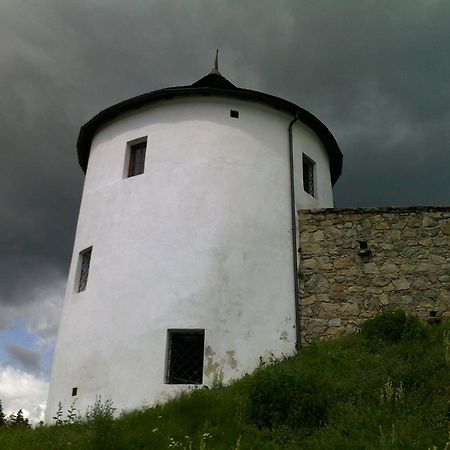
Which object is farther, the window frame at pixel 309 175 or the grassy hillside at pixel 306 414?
the window frame at pixel 309 175

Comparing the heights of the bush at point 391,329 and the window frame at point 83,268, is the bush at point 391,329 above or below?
below

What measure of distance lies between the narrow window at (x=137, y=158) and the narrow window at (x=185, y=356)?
14.7 ft

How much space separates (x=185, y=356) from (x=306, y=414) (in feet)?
12.5

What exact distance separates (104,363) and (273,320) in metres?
3.77

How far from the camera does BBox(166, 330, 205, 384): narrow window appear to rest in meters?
11.9

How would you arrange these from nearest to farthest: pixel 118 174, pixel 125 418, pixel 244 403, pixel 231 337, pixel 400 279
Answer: pixel 244 403
pixel 125 418
pixel 231 337
pixel 400 279
pixel 118 174

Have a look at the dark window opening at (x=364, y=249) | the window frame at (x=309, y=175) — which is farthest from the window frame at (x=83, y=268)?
the dark window opening at (x=364, y=249)

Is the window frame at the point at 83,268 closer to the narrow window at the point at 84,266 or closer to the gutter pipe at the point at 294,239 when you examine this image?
the narrow window at the point at 84,266

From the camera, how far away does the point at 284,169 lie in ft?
47.8

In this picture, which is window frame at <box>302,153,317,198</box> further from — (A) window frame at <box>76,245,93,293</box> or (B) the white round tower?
(A) window frame at <box>76,245,93,293</box>

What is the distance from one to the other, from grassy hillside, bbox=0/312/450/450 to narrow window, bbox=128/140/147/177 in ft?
19.5

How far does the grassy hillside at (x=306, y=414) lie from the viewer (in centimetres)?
824

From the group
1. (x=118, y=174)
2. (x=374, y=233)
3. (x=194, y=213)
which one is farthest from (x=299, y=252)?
(x=118, y=174)

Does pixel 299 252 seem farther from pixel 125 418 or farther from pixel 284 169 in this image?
pixel 125 418
